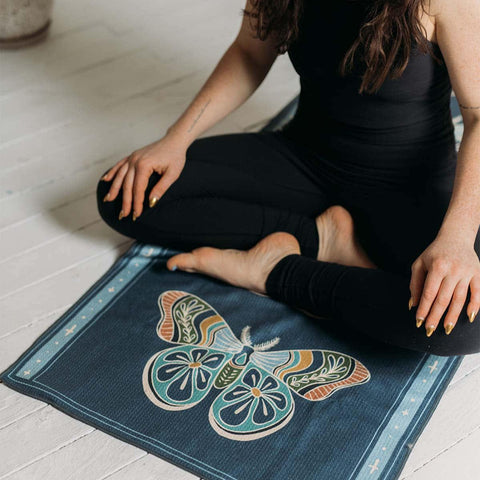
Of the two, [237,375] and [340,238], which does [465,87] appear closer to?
[340,238]

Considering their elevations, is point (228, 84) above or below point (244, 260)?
above

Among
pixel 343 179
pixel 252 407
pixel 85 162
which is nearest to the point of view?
pixel 252 407

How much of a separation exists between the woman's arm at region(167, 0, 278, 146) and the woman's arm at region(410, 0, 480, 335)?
416mm

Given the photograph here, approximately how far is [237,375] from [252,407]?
0.26ft

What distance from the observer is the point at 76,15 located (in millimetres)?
2697

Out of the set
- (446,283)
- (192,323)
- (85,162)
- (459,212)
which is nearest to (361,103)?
(459,212)

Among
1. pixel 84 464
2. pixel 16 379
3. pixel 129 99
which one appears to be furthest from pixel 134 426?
pixel 129 99

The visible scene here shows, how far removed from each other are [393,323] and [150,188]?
54 centimetres

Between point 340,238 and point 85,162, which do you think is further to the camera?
point 85,162

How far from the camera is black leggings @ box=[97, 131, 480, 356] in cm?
139

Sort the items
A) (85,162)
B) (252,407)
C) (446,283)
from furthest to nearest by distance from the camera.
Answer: (85,162) → (252,407) → (446,283)

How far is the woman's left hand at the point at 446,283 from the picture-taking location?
1.18 m

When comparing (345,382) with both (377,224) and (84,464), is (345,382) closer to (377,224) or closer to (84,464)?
(377,224)

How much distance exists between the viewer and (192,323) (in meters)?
1.48
